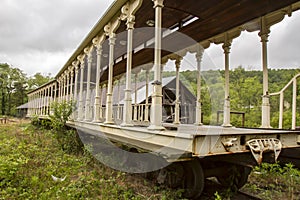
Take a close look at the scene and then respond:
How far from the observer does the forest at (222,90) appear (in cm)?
1410

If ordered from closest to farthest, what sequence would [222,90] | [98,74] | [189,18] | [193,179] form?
[193,179]
[189,18]
[98,74]
[222,90]

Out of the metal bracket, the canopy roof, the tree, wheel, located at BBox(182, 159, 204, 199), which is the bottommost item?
wheel, located at BBox(182, 159, 204, 199)

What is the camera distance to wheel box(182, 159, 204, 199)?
3281 mm

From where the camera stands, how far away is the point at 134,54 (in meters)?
8.09

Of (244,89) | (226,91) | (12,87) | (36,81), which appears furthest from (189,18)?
(36,81)

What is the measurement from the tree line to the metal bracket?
153ft

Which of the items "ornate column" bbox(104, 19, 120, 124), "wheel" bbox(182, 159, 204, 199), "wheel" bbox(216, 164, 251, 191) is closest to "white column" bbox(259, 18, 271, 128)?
"wheel" bbox(216, 164, 251, 191)

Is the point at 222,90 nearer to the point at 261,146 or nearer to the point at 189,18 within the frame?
the point at 189,18

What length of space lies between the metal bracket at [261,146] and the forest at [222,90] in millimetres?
6636

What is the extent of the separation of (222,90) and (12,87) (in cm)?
4192

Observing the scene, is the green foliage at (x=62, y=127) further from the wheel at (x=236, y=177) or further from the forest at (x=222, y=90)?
the forest at (x=222, y=90)

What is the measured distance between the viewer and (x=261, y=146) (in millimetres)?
2814

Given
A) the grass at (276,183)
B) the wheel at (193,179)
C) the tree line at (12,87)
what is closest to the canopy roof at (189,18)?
the grass at (276,183)

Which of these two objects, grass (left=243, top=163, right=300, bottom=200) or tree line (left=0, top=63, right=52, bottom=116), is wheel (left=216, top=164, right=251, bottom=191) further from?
tree line (left=0, top=63, right=52, bottom=116)
